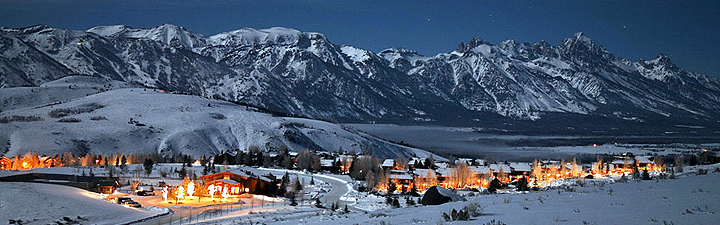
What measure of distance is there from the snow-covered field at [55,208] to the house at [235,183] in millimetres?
16960

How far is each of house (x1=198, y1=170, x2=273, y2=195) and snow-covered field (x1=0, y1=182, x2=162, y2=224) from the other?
16960mm

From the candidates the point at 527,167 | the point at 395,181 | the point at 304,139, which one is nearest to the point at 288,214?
the point at 395,181

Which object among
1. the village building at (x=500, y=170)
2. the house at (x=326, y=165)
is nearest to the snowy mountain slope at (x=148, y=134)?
the house at (x=326, y=165)

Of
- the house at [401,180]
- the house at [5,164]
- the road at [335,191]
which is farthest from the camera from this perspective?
the house at [5,164]

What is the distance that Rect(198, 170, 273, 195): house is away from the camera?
64.1 m

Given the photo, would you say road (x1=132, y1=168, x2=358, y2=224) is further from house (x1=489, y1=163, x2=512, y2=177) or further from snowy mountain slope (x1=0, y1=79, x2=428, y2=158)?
snowy mountain slope (x1=0, y1=79, x2=428, y2=158)

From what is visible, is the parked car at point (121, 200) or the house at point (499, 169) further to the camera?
the house at point (499, 169)

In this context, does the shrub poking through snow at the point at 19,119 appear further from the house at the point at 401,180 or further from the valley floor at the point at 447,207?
the house at the point at 401,180

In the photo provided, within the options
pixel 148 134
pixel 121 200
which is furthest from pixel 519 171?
pixel 148 134

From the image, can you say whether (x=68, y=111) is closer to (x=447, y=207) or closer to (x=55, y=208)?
(x=55, y=208)

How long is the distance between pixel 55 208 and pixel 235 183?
25520 millimetres

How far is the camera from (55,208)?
41.0m

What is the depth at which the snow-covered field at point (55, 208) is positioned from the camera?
3869cm

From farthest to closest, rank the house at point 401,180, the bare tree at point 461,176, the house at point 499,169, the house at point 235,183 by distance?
the house at point 499,169 < the bare tree at point 461,176 < the house at point 401,180 < the house at point 235,183
